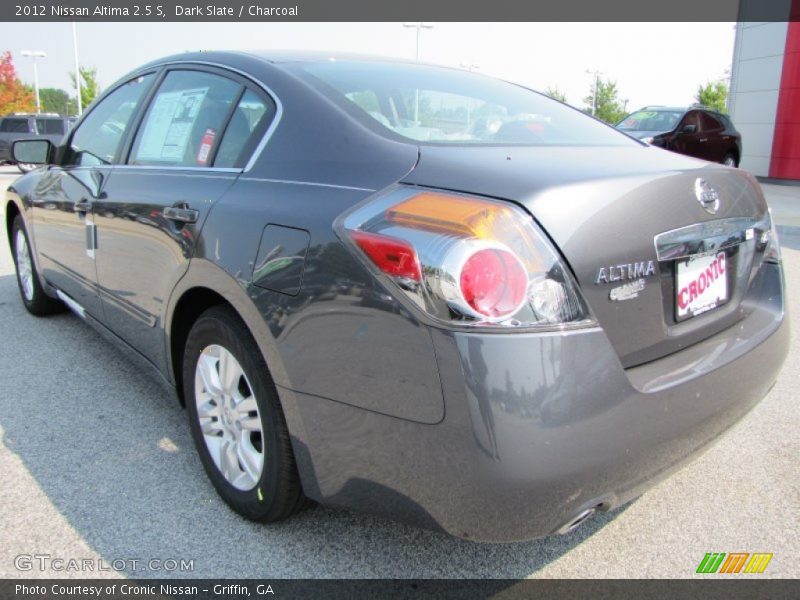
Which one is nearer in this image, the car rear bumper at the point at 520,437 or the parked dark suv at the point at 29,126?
the car rear bumper at the point at 520,437

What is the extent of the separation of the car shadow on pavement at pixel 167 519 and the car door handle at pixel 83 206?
92cm

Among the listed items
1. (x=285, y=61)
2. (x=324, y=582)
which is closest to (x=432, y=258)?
(x=324, y=582)

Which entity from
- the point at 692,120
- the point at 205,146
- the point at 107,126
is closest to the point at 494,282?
the point at 205,146

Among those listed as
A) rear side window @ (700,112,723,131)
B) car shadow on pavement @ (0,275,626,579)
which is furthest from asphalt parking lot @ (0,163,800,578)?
rear side window @ (700,112,723,131)

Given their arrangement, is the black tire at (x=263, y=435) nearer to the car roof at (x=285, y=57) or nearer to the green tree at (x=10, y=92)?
the car roof at (x=285, y=57)

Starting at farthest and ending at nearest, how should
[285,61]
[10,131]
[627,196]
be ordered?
1. [10,131]
2. [285,61]
3. [627,196]

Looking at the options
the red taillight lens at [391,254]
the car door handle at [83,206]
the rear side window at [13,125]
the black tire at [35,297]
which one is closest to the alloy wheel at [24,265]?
the black tire at [35,297]

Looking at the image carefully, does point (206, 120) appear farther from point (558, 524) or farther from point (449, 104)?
point (558, 524)

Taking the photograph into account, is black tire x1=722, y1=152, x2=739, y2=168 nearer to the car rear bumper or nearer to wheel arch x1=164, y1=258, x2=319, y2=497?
the car rear bumper

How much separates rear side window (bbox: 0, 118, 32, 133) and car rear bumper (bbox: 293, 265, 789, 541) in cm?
2456

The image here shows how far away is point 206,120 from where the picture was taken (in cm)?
253

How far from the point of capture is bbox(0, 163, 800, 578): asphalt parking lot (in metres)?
2.06

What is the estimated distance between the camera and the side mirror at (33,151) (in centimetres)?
400

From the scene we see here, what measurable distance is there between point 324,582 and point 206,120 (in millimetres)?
1718
